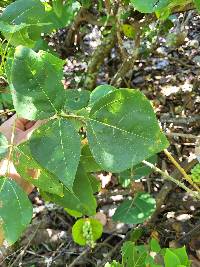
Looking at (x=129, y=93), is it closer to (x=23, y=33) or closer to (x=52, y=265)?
(x=23, y=33)

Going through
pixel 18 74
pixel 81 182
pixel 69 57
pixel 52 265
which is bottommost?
pixel 52 265

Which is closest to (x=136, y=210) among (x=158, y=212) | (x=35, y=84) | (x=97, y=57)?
(x=158, y=212)

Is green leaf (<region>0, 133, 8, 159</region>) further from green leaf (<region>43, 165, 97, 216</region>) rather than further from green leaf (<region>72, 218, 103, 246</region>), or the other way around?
green leaf (<region>72, 218, 103, 246</region>)

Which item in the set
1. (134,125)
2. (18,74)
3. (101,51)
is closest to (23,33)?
(18,74)

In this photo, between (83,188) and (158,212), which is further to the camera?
(158,212)

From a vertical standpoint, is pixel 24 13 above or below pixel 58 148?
above

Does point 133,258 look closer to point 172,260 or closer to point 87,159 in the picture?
point 172,260

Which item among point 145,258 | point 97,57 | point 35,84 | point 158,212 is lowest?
point 158,212

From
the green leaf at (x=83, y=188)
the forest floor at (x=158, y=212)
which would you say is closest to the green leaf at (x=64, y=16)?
the forest floor at (x=158, y=212)
